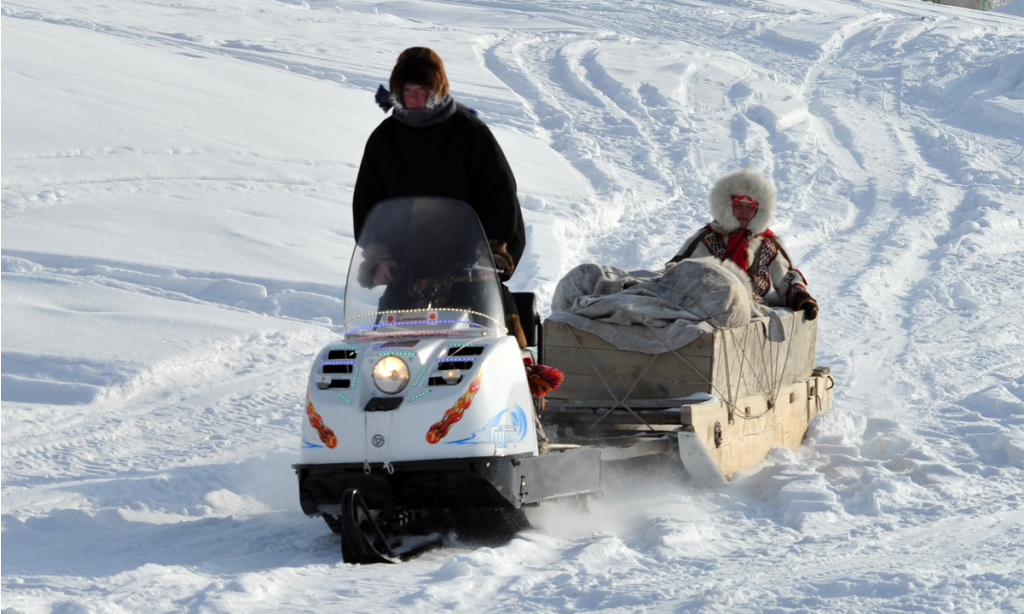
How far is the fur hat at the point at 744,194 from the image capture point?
6648mm

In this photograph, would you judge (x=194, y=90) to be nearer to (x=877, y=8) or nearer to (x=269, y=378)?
(x=269, y=378)

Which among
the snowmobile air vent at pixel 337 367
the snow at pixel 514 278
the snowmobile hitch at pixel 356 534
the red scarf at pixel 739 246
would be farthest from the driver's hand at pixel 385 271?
the red scarf at pixel 739 246

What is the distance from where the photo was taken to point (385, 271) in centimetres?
433

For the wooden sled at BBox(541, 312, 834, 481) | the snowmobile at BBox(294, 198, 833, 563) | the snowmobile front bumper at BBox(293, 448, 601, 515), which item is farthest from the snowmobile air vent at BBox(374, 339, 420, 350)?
the wooden sled at BBox(541, 312, 834, 481)

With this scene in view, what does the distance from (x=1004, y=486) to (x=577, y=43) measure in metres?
16.1

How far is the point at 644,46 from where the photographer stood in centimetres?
2023

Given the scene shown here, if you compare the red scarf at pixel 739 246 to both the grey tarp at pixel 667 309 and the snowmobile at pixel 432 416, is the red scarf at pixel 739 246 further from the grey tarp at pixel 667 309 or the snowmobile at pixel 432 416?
the snowmobile at pixel 432 416

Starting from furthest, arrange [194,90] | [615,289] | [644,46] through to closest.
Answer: [644,46] → [194,90] → [615,289]

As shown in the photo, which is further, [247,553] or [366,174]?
[366,174]

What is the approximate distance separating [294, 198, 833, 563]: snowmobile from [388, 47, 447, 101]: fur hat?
17.2 inches

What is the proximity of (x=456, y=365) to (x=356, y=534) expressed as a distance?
0.65 meters

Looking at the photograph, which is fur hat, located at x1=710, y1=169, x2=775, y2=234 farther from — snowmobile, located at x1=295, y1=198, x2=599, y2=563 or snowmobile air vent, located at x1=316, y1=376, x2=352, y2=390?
snowmobile air vent, located at x1=316, y1=376, x2=352, y2=390

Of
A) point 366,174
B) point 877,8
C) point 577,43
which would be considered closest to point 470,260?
point 366,174

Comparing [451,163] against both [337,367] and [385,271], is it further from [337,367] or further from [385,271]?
[337,367]
